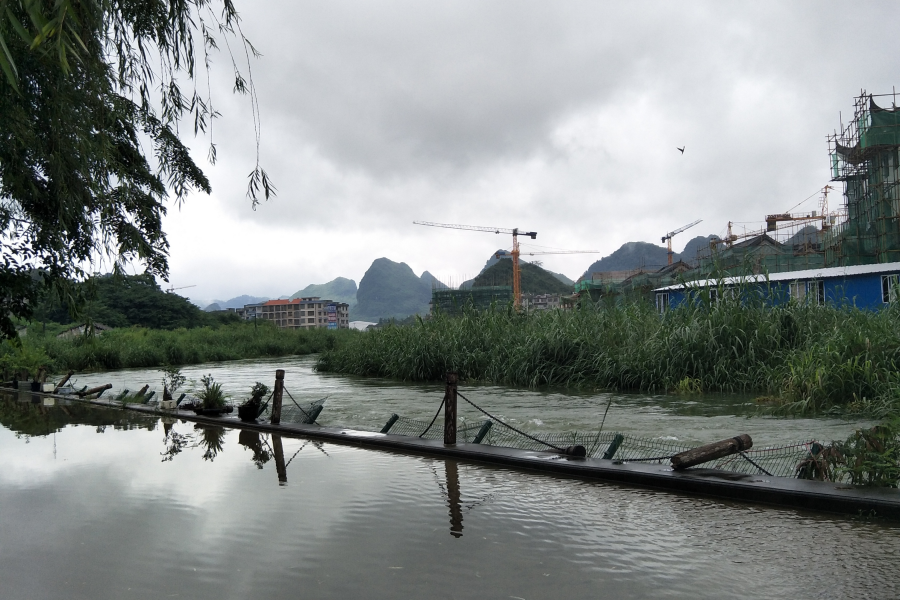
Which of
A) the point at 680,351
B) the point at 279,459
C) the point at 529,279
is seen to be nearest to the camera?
the point at 279,459

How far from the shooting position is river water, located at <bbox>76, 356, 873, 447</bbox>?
9.82 metres

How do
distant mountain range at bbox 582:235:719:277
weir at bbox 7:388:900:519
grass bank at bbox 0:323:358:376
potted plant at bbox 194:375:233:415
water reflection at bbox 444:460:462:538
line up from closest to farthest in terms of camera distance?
water reflection at bbox 444:460:462:538
weir at bbox 7:388:900:519
potted plant at bbox 194:375:233:415
grass bank at bbox 0:323:358:376
distant mountain range at bbox 582:235:719:277

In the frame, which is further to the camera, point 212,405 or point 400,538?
point 212,405


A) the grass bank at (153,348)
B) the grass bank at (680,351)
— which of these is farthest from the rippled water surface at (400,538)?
the grass bank at (153,348)

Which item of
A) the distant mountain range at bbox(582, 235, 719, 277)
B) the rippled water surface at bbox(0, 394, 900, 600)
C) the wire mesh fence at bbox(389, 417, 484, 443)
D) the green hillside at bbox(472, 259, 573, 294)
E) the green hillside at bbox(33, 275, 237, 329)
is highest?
the distant mountain range at bbox(582, 235, 719, 277)

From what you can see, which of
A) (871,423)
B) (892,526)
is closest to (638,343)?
(871,423)

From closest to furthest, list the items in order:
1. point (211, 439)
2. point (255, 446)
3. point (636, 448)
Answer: point (636, 448)
point (255, 446)
point (211, 439)

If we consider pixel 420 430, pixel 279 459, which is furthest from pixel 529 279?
pixel 279 459

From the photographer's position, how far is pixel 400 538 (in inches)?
203

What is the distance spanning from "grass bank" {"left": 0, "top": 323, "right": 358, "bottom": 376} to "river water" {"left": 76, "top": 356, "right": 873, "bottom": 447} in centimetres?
875

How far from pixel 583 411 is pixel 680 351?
3.71 meters

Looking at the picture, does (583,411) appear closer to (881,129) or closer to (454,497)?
(454,497)

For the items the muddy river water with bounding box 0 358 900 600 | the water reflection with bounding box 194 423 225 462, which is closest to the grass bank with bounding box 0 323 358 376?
the water reflection with bounding box 194 423 225 462

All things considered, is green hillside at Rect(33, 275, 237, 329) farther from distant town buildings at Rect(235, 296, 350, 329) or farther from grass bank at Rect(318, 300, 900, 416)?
distant town buildings at Rect(235, 296, 350, 329)
